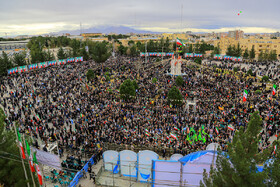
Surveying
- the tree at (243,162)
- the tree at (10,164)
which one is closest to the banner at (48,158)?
the tree at (10,164)

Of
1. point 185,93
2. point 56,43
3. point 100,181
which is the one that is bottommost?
point 100,181

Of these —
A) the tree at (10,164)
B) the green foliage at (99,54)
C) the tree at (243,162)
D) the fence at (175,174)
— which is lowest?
the fence at (175,174)

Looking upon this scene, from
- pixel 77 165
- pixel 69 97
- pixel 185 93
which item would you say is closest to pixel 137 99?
pixel 185 93

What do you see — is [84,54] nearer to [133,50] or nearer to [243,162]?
[133,50]

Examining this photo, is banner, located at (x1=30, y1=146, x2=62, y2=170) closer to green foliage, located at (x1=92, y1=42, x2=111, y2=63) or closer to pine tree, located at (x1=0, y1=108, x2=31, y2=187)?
pine tree, located at (x1=0, y1=108, x2=31, y2=187)

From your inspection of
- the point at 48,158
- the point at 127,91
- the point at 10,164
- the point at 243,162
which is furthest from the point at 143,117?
the point at 243,162

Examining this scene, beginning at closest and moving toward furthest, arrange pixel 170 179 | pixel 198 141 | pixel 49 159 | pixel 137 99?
pixel 170 179, pixel 49 159, pixel 198 141, pixel 137 99

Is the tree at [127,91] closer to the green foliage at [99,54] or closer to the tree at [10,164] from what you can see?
the tree at [10,164]

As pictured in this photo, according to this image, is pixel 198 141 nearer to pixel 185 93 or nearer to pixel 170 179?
pixel 170 179
